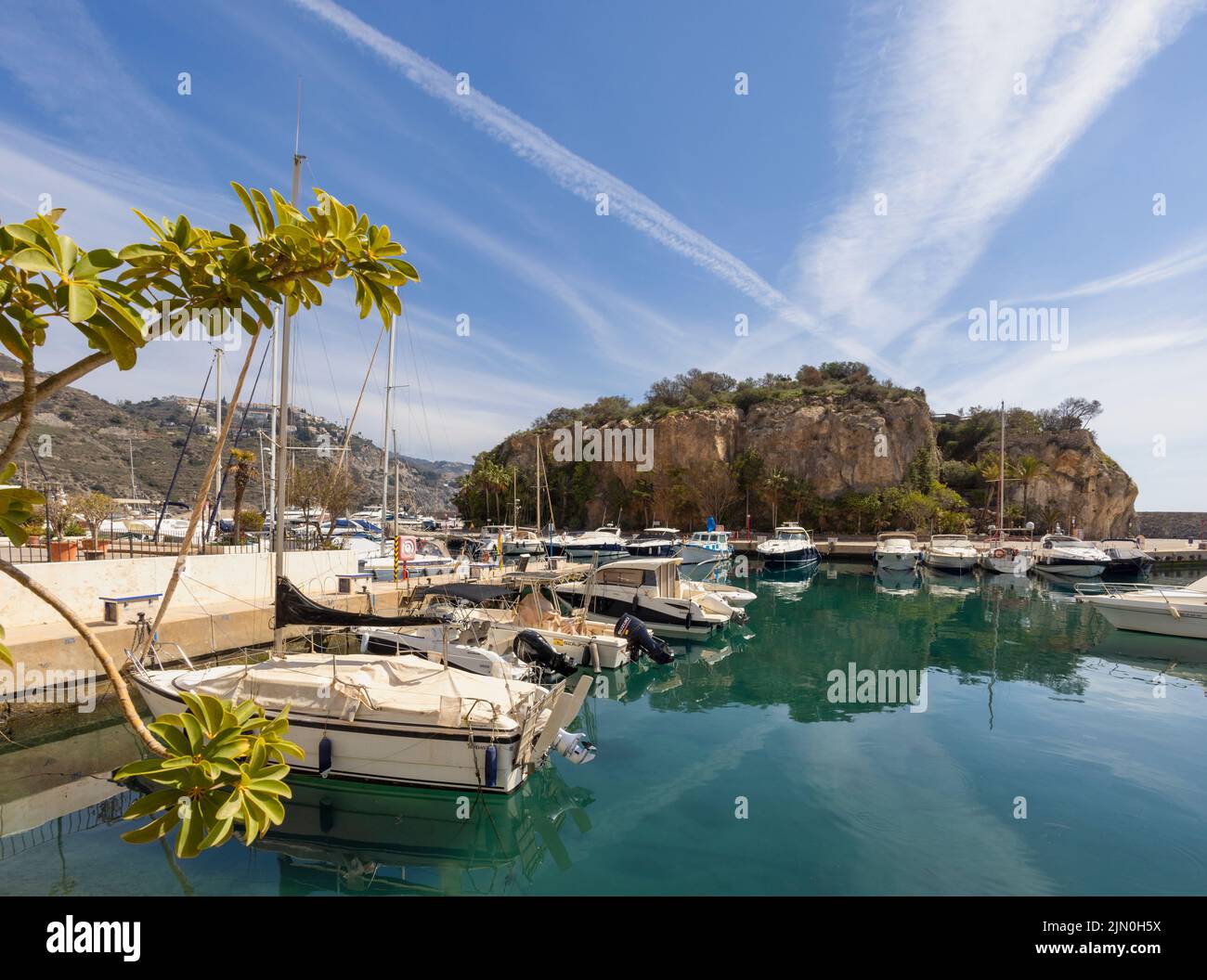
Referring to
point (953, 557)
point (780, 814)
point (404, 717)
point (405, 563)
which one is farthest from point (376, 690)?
point (953, 557)

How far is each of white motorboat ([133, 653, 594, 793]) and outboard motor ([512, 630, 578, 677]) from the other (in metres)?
5.10

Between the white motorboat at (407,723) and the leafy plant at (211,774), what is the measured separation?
7346mm

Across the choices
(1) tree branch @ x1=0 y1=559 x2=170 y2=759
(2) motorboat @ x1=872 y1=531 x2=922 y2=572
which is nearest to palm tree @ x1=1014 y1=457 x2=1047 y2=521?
(2) motorboat @ x1=872 y1=531 x2=922 y2=572

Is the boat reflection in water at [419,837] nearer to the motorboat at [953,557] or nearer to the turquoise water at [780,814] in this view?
the turquoise water at [780,814]

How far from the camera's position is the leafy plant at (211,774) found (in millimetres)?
1716

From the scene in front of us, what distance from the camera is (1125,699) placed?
47.1 feet

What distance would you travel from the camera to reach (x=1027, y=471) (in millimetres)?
56062

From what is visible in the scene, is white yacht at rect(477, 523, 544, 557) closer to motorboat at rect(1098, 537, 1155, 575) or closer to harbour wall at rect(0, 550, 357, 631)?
harbour wall at rect(0, 550, 357, 631)

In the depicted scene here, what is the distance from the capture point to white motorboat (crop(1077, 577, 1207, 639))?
64.9 feet

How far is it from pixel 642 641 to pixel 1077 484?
6089cm

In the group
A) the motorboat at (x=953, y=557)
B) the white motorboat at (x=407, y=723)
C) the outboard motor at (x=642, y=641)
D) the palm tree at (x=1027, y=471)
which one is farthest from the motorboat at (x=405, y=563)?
the palm tree at (x=1027, y=471)

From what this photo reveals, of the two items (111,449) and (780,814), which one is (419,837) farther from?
(111,449)
